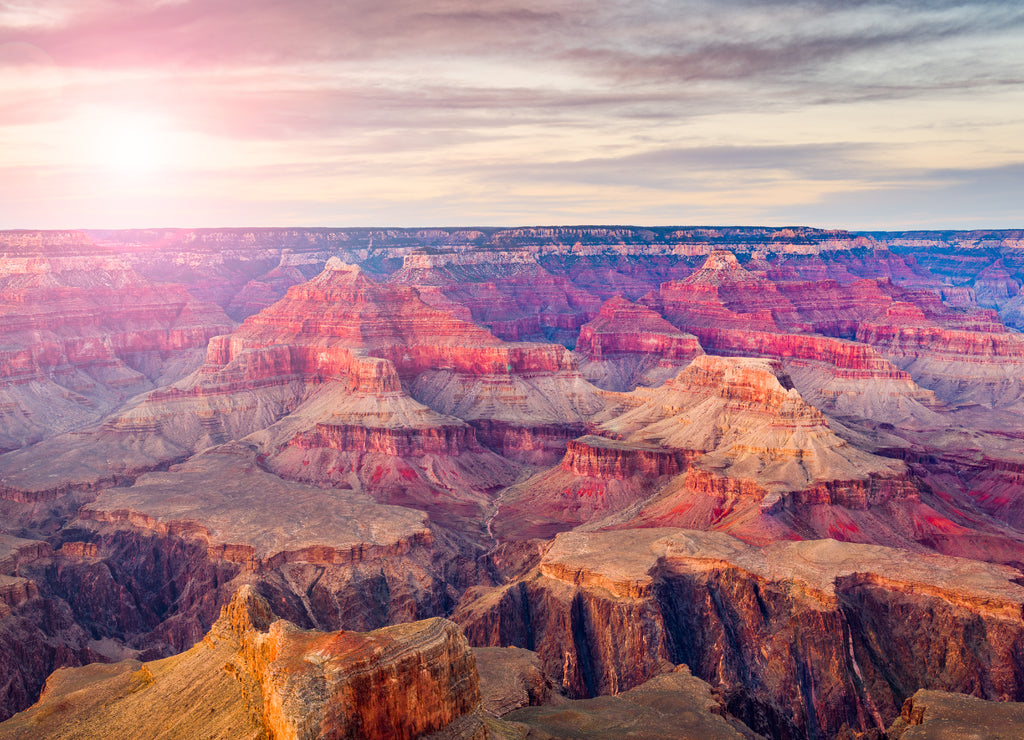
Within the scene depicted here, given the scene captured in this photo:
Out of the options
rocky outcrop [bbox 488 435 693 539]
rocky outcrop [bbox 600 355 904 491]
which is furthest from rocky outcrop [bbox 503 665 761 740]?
rocky outcrop [bbox 488 435 693 539]

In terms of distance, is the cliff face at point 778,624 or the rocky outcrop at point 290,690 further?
the cliff face at point 778,624

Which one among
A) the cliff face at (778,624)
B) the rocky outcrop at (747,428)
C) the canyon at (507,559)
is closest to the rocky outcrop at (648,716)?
the canyon at (507,559)

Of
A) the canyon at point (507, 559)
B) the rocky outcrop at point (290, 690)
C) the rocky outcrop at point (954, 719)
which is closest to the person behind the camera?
the rocky outcrop at point (290, 690)

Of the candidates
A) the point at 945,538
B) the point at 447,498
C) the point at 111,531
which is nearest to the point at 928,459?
the point at 945,538

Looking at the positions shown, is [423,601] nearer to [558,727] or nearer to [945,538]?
[558,727]

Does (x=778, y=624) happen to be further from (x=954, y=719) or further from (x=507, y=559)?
(x=507, y=559)

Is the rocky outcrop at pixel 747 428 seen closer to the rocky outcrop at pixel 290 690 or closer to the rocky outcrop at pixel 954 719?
the rocky outcrop at pixel 954 719
